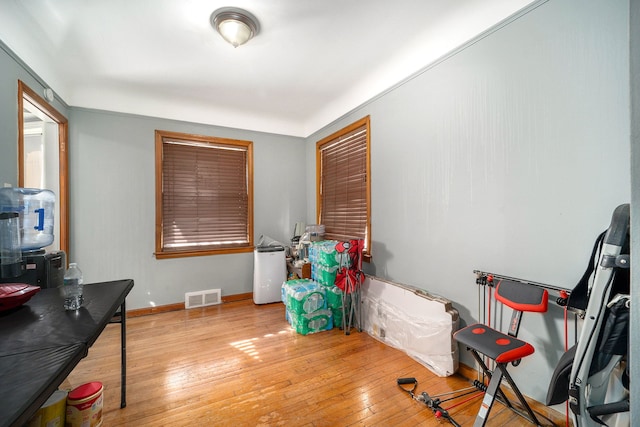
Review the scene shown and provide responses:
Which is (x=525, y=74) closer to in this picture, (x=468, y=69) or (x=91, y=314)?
(x=468, y=69)

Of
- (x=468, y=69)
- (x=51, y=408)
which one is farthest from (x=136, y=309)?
(x=468, y=69)

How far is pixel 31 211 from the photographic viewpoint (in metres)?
2.46

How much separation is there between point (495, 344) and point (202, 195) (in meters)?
3.82

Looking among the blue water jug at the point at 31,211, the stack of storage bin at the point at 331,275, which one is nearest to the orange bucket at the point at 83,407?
the blue water jug at the point at 31,211

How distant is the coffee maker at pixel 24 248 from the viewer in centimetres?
188

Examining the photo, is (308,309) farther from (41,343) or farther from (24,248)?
(24,248)

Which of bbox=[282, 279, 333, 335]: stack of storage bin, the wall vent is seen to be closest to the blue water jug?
the wall vent

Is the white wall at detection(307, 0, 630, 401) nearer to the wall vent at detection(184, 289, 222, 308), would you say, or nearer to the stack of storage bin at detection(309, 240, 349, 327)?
the stack of storage bin at detection(309, 240, 349, 327)

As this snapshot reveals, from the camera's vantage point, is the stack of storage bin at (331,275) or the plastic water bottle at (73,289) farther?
the stack of storage bin at (331,275)

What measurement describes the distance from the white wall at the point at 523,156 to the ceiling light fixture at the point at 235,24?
1.54 m

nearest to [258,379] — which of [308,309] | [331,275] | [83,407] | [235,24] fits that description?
[308,309]

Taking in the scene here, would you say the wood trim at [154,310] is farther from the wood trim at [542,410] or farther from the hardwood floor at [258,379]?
the wood trim at [542,410]

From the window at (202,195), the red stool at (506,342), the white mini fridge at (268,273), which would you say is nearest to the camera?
the red stool at (506,342)

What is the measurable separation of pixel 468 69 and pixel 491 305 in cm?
185
